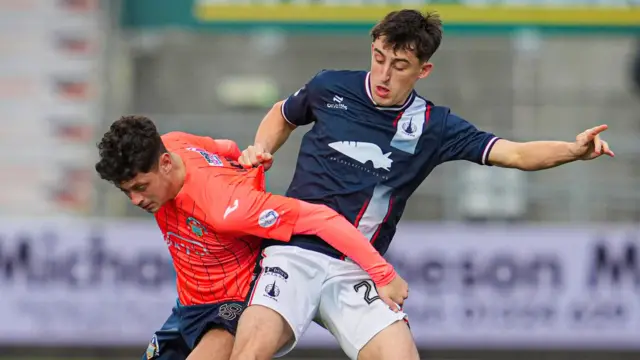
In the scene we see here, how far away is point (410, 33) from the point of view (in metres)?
5.52

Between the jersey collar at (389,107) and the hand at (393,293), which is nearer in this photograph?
the hand at (393,293)

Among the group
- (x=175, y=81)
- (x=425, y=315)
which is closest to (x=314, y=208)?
(x=425, y=315)

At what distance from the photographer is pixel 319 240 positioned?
559 cm

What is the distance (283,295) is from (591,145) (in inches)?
60.9

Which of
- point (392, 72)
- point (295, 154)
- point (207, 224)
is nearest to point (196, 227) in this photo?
point (207, 224)

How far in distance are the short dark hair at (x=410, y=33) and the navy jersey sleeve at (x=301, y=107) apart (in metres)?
0.51

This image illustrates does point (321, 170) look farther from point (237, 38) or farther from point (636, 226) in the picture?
point (237, 38)

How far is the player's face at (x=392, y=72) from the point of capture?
552cm

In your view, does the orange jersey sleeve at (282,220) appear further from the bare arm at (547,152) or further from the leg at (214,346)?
the bare arm at (547,152)

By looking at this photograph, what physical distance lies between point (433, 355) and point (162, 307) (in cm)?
261

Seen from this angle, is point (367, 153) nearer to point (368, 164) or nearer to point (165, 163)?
point (368, 164)

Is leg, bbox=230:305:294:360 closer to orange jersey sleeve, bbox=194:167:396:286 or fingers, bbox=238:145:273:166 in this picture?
orange jersey sleeve, bbox=194:167:396:286

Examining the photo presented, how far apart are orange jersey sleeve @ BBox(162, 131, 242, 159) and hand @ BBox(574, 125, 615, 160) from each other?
1.78m

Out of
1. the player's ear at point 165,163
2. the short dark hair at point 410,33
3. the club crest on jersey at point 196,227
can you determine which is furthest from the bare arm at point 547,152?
the player's ear at point 165,163
